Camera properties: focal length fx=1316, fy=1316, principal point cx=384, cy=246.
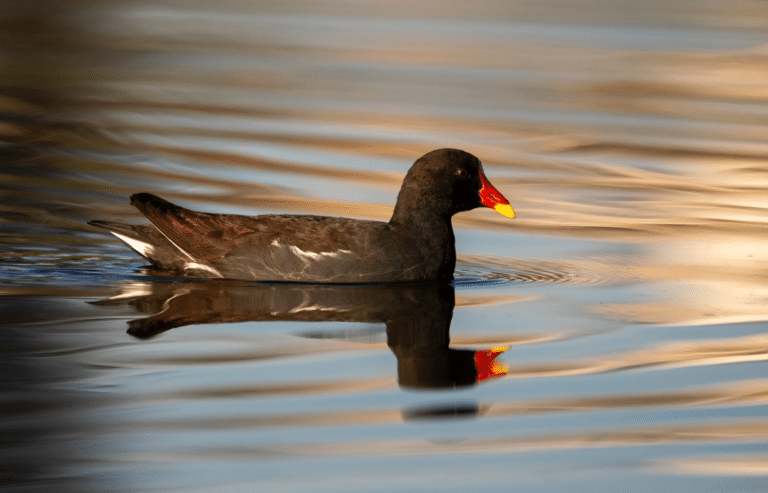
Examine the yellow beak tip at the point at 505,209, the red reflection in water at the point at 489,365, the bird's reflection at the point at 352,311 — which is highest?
the yellow beak tip at the point at 505,209

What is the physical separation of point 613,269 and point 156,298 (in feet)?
10.5

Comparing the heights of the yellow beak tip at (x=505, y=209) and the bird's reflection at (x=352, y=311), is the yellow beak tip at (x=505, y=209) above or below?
above

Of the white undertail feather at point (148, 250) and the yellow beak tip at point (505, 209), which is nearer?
the white undertail feather at point (148, 250)

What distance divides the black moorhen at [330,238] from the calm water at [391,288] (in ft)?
0.66

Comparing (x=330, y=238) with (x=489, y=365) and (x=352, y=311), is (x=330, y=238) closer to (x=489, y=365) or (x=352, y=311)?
(x=352, y=311)

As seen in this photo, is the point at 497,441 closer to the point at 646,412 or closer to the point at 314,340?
the point at 646,412

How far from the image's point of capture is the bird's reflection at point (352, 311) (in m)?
6.61

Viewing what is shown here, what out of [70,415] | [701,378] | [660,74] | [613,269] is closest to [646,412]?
[701,378]

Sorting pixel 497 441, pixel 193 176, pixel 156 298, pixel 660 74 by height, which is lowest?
pixel 497 441

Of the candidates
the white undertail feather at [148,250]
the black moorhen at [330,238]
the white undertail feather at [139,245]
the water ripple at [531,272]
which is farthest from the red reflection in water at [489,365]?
the white undertail feather at [139,245]

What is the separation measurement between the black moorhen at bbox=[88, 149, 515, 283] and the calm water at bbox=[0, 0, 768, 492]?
20cm

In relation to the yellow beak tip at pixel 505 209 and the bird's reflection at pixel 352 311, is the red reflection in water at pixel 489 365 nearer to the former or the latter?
the bird's reflection at pixel 352 311

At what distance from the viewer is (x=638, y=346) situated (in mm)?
7113

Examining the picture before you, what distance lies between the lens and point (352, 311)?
781 cm
